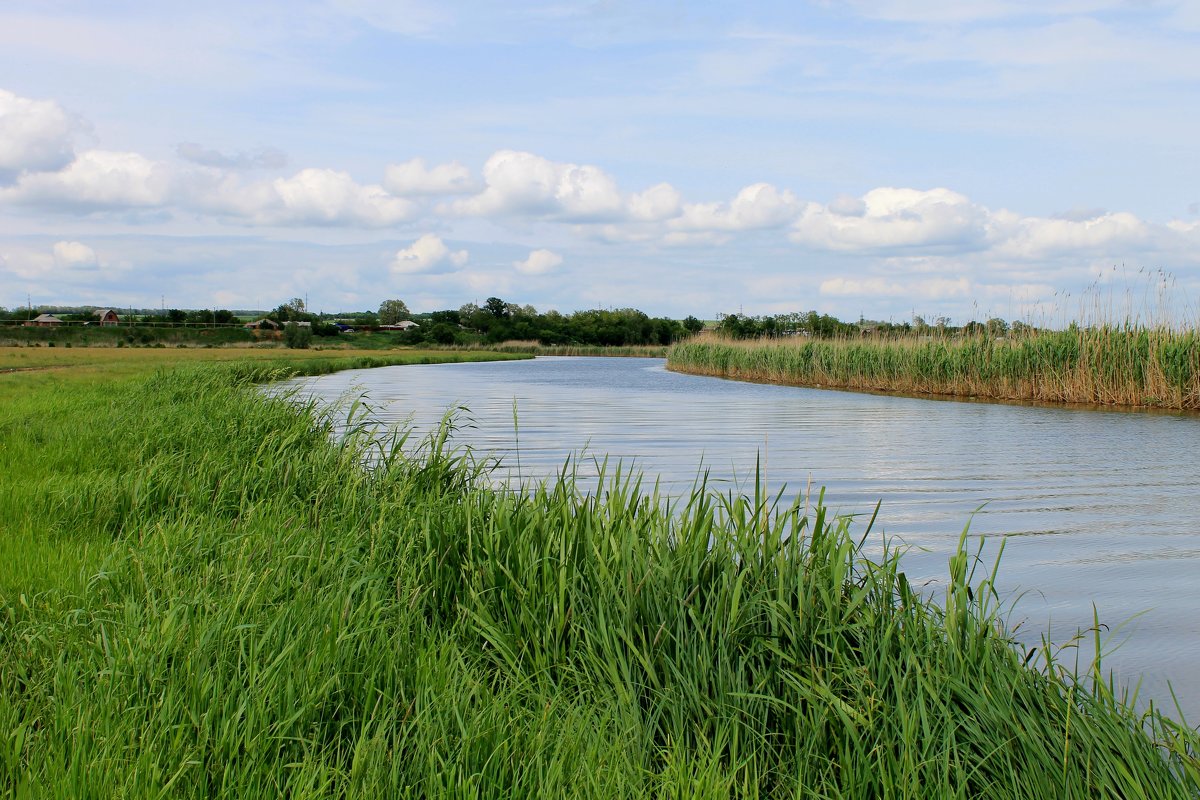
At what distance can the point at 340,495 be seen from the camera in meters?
6.06

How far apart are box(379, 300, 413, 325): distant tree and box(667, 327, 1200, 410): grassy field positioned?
348ft

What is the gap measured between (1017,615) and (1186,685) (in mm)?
1015

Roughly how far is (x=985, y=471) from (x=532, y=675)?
28.8 feet

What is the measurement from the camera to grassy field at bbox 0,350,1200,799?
2.58 meters

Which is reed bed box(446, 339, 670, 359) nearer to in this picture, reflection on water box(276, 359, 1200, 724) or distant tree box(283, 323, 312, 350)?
distant tree box(283, 323, 312, 350)

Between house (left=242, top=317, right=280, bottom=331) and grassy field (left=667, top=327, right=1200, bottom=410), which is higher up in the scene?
house (left=242, top=317, right=280, bottom=331)

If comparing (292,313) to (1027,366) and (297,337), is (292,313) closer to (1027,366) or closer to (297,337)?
(297,337)

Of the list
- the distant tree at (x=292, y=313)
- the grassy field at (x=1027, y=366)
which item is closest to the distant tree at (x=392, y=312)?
the distant tree at (x=292, y=313)

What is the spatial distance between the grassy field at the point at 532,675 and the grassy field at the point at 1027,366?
1758cm

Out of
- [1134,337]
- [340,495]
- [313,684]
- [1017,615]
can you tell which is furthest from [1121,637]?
[1134,337]

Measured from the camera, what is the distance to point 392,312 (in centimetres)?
13325

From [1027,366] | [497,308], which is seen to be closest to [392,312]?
[497,308]

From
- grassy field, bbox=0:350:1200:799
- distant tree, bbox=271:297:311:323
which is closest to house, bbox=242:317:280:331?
distant tree, bbox=271:297:311:323

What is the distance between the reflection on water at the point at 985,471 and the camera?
5.48m
